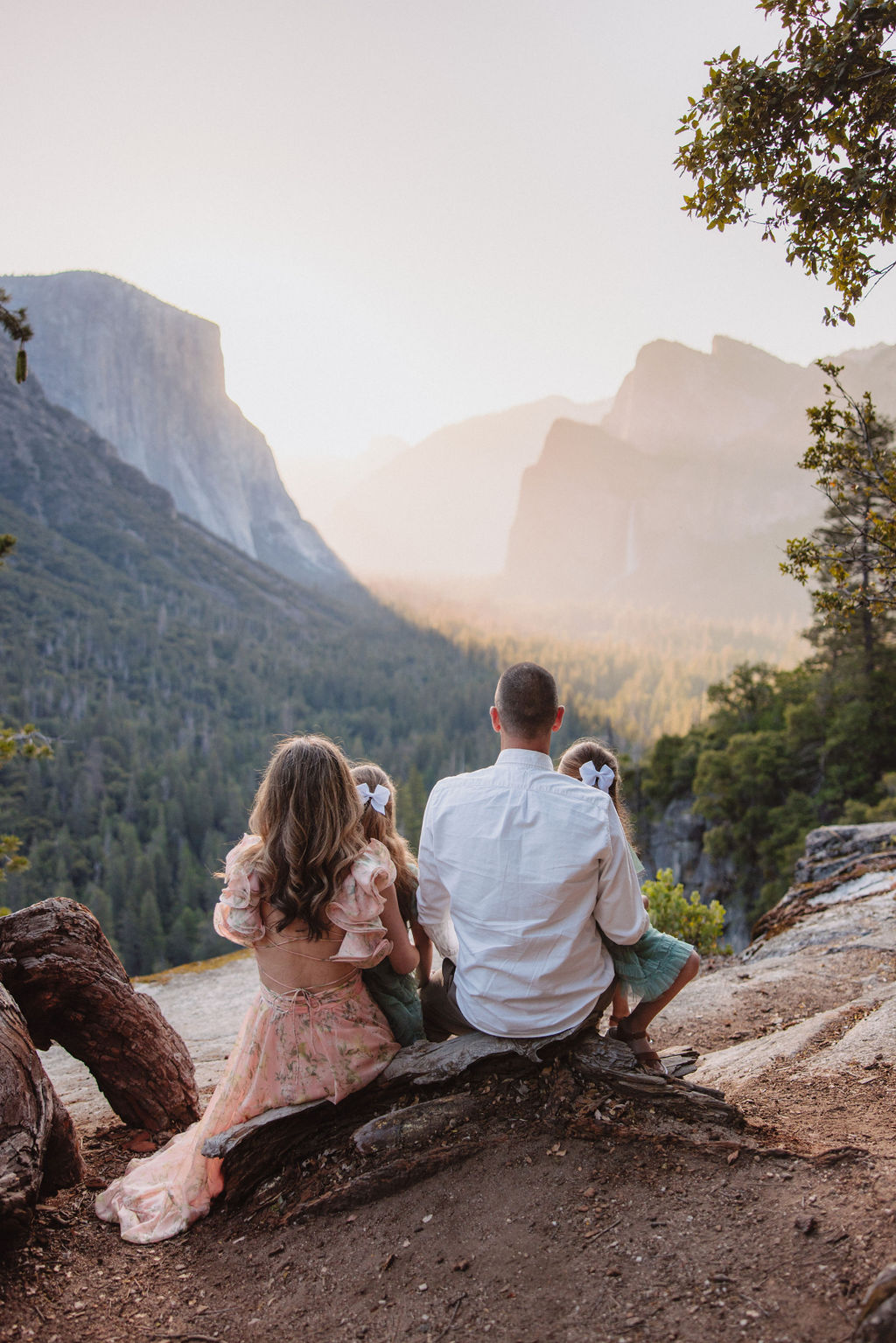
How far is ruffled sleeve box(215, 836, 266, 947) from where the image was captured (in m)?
3.84

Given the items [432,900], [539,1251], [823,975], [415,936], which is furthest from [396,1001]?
[823,975]

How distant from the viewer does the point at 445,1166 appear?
363 cm

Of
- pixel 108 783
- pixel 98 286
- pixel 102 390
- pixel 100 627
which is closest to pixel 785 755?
pixel 108 783

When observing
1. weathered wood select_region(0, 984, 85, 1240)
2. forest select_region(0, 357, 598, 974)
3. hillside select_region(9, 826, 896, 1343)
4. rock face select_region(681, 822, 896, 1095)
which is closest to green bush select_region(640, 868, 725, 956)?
rock face select_region(681, 822, 896, 1095)

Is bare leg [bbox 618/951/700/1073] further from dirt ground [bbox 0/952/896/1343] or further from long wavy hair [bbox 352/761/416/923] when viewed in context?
long wavy hair [bbox 352/761/416/923]

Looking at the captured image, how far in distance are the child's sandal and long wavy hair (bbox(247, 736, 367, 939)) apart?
1.64 meters

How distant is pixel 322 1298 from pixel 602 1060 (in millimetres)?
1564

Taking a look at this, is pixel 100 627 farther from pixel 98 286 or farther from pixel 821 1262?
pixel 821 1262

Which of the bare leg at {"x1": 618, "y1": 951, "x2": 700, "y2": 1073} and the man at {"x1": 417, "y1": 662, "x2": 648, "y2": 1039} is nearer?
the man at {"x1": 417, "y1": 662, "x2": 648, "y2": 1039}

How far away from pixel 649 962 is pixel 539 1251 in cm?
136

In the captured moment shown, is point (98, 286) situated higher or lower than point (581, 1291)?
higher

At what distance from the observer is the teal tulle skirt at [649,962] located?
3.89m

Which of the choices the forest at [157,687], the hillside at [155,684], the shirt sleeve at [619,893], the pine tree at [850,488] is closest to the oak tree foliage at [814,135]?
the pine tree at [850,488]

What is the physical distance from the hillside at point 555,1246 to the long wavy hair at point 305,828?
1330mm
